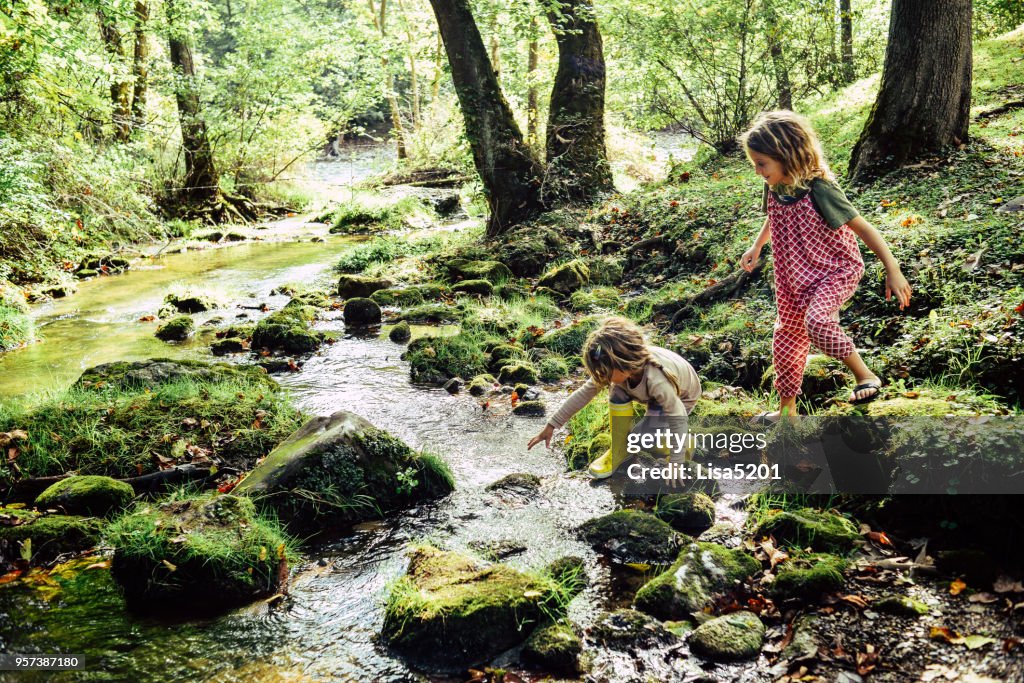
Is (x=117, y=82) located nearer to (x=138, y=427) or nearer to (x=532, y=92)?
(x=532, y=92)

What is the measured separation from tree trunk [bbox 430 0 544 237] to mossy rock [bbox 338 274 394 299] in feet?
8.88

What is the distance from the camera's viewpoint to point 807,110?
1531cm

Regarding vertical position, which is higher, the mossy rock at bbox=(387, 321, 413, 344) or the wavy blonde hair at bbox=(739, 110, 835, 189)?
the wavy blonde hair at bbox=(739, 110, 835, 189)

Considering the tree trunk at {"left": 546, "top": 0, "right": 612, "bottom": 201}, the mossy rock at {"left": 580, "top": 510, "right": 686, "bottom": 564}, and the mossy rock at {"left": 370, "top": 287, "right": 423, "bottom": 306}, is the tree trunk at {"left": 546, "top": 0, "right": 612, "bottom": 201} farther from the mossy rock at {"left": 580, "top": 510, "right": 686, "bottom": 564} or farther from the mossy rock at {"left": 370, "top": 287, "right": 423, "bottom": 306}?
the mossy rock at {"left": 580, "top": 510, "right": 686, "bottom": 564}

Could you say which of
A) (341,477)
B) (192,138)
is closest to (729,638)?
(341,477)

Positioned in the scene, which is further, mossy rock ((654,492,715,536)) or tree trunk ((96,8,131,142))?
tree trunk ((96,8,131,142))

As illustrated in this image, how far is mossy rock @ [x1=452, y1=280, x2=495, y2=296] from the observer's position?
11.2 metres

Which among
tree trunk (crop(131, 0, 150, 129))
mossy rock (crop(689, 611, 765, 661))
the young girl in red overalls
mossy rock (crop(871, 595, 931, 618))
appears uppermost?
tree trunk (crop(131, 0, 150, 129))

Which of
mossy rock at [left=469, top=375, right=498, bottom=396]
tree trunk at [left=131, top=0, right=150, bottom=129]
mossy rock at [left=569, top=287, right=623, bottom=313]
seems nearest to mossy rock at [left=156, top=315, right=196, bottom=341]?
mossy rock at [left=469, top=375, right=498, bottom=396]

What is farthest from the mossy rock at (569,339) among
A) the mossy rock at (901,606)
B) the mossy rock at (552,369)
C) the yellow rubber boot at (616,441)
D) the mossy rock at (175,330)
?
the mossy rock at (175,330)

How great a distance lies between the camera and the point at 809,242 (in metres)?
4.18

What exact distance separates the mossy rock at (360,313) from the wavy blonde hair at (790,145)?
7.08m

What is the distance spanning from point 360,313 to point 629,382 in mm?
6447

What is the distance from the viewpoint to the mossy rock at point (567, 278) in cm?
1060
